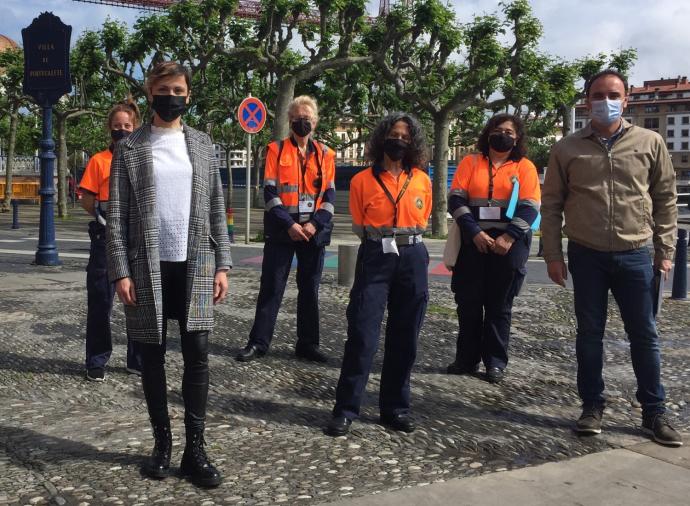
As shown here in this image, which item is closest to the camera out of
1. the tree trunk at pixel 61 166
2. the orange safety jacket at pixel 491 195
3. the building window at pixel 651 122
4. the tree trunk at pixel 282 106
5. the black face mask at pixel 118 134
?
the black face mask at pixel 118 134

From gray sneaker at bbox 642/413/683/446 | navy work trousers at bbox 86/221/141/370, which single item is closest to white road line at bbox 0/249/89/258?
navy work trousers at bbox 86/221/141/370

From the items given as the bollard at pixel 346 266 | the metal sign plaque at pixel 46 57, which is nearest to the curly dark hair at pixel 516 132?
the bollard at pixel 346 266

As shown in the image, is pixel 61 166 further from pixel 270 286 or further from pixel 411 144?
pixel 411 144

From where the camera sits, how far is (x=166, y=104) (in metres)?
3.79

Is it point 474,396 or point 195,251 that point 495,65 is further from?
point 195,251

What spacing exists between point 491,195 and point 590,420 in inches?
67.5

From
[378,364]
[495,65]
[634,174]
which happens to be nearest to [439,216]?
[495,65]

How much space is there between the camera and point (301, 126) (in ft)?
19.6

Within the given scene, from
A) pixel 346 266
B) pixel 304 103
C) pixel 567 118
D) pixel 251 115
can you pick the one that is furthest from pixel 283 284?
pixel 567 118

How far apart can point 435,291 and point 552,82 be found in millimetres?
15189

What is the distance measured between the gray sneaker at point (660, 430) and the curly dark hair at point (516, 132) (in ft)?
6.47

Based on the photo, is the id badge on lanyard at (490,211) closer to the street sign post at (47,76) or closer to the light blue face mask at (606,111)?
the light blue face mask at (606,111)

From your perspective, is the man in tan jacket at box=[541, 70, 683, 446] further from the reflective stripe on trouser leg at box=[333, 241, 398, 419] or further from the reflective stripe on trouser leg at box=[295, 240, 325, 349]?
the reflective stripe on trouser leg at box=[295, 240, 325, 349]

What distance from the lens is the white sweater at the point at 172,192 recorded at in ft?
12.2
